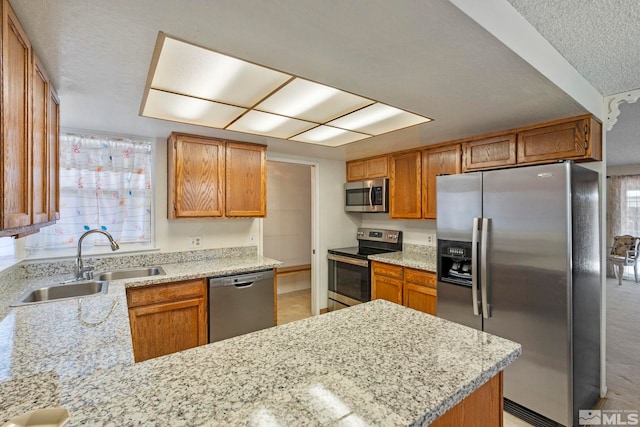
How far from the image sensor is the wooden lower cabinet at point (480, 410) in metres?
0.98

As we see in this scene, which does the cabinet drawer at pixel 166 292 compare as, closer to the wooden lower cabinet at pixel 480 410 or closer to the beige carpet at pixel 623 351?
the wooden lower cabinet at pixel 480 410

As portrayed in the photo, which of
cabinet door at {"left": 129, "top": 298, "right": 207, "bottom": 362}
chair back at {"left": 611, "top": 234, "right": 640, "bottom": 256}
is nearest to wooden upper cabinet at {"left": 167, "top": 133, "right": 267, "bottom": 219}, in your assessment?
cabinet door at {"left": 129, "top": 298, "right": 207, "bottom": 362}

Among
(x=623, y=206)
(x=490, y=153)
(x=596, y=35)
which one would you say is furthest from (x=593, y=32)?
(x=623, y=206)

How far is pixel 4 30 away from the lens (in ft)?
3.21

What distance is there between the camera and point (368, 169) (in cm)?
402

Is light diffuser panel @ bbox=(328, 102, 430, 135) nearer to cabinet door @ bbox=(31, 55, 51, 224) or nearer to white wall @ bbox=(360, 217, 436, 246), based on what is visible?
white wall @ bbox=(360, 217, 436, 246)

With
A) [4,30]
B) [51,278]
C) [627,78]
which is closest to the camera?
[4,30]

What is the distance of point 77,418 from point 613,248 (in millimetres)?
8751

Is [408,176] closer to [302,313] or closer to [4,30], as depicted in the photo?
[302,313]

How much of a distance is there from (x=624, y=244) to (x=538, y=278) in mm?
6236

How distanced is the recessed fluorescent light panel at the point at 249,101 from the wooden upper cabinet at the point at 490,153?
73 centimetres

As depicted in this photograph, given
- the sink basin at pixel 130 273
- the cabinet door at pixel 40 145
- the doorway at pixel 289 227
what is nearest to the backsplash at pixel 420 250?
the doorway at pixel 289 227

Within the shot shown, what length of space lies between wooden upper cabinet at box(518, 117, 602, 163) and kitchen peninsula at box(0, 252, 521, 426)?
5.79ft

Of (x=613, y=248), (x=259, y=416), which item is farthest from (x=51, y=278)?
(x=613, y=248)
